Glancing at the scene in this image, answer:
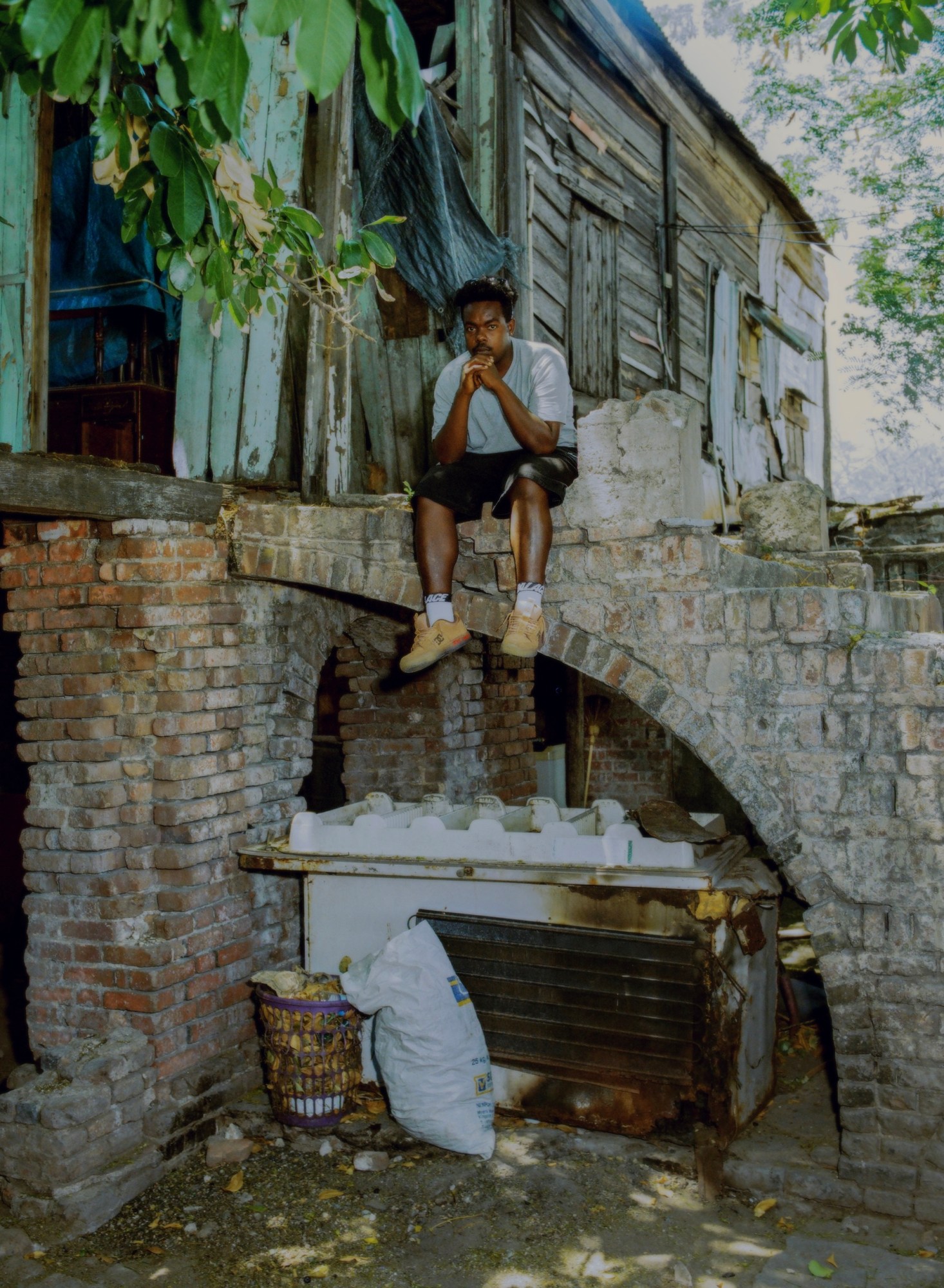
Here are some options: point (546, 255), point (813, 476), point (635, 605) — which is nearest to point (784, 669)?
point (635, 605)

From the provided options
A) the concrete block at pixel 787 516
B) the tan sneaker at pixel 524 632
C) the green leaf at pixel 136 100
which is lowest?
the tan sneaker at pixel 524 632

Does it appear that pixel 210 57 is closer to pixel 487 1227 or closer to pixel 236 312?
pixel 236 312

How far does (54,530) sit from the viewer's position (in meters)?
4.34

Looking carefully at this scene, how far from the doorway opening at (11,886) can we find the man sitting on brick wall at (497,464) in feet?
9.59

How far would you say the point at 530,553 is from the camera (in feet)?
13.3

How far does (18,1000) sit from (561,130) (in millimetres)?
7148

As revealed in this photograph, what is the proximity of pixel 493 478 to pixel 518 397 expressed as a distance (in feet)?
1.19

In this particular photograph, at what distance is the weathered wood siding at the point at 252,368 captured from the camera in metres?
4.76

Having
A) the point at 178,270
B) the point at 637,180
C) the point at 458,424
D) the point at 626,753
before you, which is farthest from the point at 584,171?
the point at 178,270

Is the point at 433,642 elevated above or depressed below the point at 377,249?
below

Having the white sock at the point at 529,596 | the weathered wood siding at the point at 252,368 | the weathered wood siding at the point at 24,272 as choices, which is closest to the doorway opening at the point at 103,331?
the weathered wood siding at the point at 252,368

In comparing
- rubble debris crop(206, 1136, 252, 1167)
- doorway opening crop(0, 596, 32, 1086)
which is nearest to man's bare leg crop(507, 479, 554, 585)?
rubble debris crop(206, 1136, 252, 1167)

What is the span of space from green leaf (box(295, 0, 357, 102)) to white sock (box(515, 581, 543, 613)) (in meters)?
2.37

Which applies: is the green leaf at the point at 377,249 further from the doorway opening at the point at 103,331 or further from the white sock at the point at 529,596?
the doorway opening at the point at 103,331
